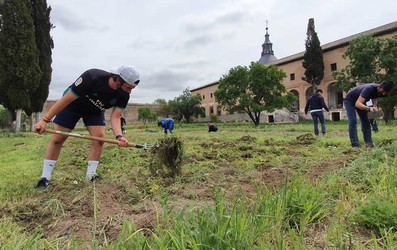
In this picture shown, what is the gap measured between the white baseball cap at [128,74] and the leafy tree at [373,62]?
22.5 metres

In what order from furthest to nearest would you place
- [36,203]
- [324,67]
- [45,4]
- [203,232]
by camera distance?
[324,67], [45,4], [36,203], [203,232]

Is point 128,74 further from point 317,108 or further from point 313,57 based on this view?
point 313,57

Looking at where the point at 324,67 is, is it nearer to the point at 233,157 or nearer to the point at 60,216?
the point at 233,157

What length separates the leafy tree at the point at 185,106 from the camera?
48.3 meters

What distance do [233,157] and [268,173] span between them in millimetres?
1536

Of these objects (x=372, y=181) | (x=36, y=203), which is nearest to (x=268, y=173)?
(x=372, y=181)

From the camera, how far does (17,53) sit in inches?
759

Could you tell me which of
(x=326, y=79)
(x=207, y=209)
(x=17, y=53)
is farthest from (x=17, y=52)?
(x=326, y=79)

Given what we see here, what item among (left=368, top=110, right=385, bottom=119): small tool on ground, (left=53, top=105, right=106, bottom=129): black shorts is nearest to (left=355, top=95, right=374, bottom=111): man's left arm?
(left=368, top=110, right=385, bottom=119): small tool on ground

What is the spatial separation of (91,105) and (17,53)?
64.0ft

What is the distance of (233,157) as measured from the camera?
4984mm

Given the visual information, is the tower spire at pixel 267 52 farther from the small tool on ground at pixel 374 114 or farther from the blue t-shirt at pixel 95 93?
the blue t-shirt at pixel 95 93

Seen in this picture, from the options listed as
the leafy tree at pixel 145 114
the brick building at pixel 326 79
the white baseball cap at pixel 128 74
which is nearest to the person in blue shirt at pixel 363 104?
the white baseball cap at pixel 128 74

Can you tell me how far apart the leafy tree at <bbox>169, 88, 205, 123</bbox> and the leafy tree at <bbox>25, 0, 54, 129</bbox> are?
26.5 m
